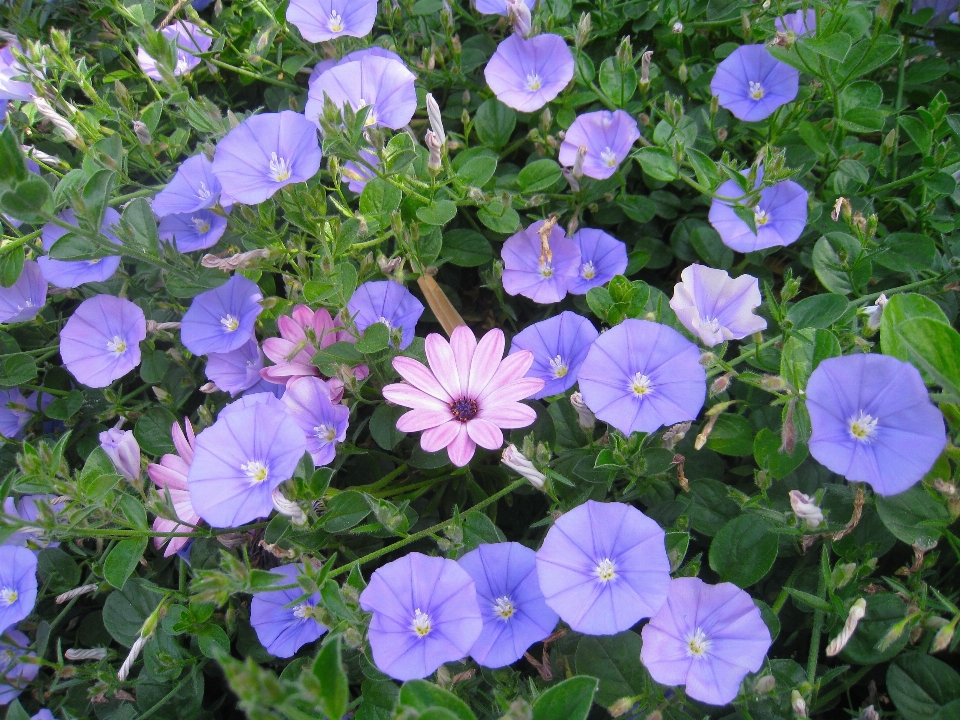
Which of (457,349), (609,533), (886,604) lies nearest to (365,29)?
(457,349)

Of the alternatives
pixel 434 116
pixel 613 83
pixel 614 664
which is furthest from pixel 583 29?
pixel 614 664

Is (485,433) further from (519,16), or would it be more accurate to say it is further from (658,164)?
(519,16)

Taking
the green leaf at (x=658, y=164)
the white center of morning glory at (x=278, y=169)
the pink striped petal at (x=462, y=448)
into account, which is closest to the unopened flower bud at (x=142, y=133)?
the white center of morning glory at (x=278, y=169)

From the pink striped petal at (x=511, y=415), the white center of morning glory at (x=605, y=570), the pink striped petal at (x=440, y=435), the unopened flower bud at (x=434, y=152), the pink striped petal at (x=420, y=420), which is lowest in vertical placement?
the white center of morning glory at (x=605, y=570)

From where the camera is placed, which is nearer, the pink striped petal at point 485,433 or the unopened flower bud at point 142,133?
the pink striped petal at point 485,433

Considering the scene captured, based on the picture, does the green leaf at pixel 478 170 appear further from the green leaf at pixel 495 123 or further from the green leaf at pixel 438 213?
the green leaf at pixel 495 123

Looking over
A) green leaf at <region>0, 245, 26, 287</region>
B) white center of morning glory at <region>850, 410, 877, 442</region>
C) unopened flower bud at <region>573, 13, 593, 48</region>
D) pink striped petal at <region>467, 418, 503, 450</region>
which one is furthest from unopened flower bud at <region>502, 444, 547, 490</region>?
green leaf at <region>0, 245, 26, 287</region>
